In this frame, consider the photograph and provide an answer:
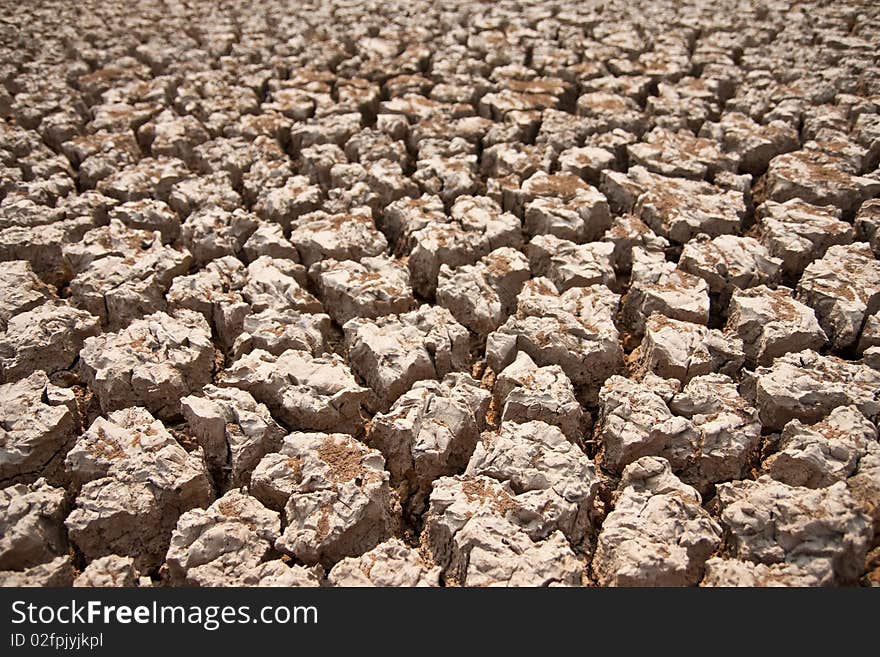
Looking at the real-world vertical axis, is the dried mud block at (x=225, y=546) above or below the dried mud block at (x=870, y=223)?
below

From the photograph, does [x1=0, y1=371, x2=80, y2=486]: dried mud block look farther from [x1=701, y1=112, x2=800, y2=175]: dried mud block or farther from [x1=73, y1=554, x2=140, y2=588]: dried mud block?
[x1=701, y1=112, x2=800, y2=175]: dried mud block

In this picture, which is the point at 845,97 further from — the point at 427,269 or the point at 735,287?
the point at 427,269

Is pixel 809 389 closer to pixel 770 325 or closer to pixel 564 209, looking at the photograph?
pixel 770 325

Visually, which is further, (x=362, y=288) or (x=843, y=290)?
(x=362, y=288)

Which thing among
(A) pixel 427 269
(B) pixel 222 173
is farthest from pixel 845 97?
(B) pixel 222 173

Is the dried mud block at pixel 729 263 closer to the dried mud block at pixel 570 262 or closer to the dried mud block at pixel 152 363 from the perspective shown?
the dried mud block at pixel 570 262

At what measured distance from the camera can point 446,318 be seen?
1.98 m

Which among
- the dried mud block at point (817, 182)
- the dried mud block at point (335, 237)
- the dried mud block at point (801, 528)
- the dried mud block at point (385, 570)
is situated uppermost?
the dried mud block at point (817, 182)

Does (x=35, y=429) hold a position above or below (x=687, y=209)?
below

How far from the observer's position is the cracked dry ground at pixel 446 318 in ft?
4.69

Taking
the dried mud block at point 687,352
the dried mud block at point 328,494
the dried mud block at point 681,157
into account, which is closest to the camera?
the dried mud block at point 328,494

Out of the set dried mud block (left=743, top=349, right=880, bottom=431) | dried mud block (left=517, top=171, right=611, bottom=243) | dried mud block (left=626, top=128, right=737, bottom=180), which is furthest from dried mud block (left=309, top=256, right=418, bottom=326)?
dried mud block (left=626, top=128, right=737, bottom=180)

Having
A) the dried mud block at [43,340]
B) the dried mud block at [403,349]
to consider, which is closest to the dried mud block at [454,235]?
the dried mud block at [403,349]

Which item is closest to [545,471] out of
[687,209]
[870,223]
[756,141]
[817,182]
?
[687,209]
